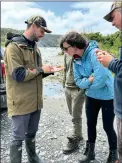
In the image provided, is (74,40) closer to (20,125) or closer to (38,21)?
(38,21)

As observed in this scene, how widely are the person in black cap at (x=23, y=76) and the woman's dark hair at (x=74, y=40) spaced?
0.62 feet

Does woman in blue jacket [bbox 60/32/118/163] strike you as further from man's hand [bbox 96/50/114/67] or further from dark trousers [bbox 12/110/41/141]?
dark trousers [bbox 12/110/41/141]

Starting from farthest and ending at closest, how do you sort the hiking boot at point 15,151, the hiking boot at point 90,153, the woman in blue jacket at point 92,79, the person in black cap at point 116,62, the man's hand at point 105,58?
the hiking boot at point 90,153 < the hiking boot at point 15,151 < the woman in blue jacket at point 92,79 < the man's hand at point 105,58 < the person in black cap at point 116,62

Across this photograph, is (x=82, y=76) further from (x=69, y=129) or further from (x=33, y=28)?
(x=69, y=129)

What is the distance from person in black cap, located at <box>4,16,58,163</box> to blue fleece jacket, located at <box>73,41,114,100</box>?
1.10 ft

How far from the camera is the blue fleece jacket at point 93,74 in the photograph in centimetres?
299

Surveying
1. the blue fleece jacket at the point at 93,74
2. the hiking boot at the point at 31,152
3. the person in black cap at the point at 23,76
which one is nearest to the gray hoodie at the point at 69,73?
the blue fleece jacket at the point at 93,74

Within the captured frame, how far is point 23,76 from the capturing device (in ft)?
9.40

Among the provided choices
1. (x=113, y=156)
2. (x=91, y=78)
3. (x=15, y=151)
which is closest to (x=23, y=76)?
(x=91, y=78)

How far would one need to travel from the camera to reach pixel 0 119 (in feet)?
15.8

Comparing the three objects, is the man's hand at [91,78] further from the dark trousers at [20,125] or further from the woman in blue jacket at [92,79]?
the dark trousers at [20,125]

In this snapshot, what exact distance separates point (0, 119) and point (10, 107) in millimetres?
Answer: 1861

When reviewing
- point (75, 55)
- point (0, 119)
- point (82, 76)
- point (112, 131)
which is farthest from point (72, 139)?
point (0, 119)

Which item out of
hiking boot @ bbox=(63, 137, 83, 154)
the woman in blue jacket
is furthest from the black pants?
hiking boot @ bbox=(63, 137, 83, 154)
